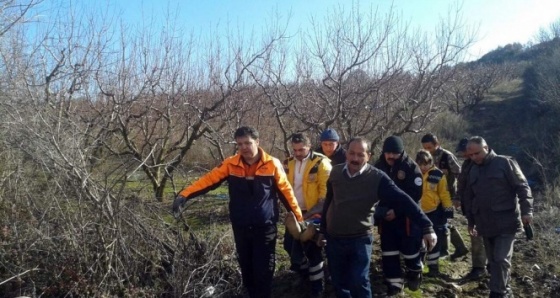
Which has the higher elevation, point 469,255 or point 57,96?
point 57,96

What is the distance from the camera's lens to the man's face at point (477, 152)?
4.52 meters

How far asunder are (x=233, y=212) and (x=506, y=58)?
52.5 m

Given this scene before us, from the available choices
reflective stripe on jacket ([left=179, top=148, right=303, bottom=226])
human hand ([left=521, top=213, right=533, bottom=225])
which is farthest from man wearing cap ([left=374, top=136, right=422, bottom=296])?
reflective stripe on jacket ([left=179, top=148, right=303, bottom=226])

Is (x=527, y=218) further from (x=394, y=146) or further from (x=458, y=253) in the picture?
(x=458, y=253)

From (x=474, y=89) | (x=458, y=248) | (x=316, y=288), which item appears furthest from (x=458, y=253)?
(x=474, y=89)

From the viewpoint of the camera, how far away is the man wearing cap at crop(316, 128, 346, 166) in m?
4.70

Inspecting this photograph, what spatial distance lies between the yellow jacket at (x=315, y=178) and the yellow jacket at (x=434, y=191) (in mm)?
1421

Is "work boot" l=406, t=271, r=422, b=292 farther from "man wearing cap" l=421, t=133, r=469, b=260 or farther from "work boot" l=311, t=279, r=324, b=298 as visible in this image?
"man wearing cap" l=421, t=133, r=469, b=260

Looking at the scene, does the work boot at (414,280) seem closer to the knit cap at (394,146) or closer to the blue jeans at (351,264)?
the blue jeans at (351,264)

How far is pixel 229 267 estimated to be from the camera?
4734 mm

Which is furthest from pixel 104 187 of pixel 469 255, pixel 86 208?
pixel 469 255

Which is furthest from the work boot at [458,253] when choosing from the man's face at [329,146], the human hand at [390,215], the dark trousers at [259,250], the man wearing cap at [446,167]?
the dark trousers at [259,250]

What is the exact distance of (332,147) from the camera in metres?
4.74

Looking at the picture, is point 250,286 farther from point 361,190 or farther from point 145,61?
point 145,61
